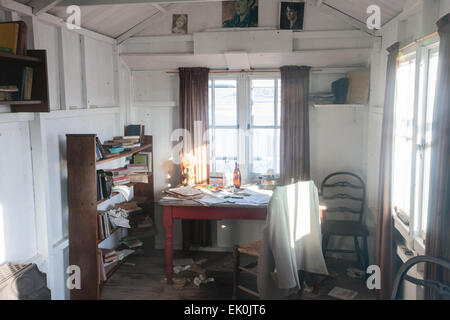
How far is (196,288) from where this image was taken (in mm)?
4160

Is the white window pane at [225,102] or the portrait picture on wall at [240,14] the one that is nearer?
the portrait picture on wall at [240,14]

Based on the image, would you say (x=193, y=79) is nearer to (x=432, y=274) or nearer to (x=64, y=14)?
(x=64, y=14)

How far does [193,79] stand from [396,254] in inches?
110

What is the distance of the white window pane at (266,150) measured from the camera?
16.1 feet

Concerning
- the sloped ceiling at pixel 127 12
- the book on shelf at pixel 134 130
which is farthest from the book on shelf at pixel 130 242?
the sloped ceiling at pixel 127 12

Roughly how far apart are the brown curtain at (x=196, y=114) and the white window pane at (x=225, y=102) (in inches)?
6.5

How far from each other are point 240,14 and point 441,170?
2960 millimetres

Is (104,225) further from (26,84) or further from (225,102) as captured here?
(225,102)

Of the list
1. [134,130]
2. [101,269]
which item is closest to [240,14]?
[134,130]

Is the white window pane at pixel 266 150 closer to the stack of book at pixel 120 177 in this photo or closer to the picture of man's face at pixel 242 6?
the picture of man's face at pixel 242 6

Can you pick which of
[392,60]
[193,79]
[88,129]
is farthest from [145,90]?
[392,60]

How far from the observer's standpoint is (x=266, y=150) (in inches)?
195

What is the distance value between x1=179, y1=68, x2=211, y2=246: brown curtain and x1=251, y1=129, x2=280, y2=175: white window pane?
575 millimetres

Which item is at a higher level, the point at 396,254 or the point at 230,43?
the point at 230,43
